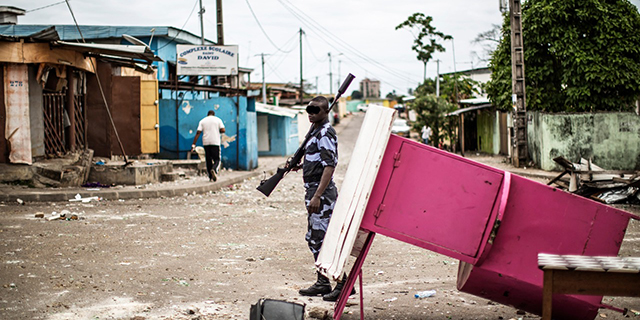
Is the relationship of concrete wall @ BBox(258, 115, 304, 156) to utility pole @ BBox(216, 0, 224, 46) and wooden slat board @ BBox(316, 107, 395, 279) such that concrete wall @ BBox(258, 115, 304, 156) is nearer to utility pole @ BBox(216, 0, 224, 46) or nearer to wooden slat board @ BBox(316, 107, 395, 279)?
utility pole @ BBox(216, 0, 224, 46)

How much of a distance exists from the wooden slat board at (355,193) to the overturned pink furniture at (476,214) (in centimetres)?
11

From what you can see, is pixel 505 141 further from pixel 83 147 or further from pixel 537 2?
pixel 83 147

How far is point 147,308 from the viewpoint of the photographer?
4812 mm

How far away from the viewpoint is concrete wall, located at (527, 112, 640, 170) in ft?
60.6

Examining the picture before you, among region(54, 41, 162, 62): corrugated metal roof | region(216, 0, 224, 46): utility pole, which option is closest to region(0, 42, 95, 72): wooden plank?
region(54, 41, 162, 62): corrugated metal roof

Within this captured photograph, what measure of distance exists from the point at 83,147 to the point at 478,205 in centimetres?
1277

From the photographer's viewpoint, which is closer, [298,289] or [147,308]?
[147,308]

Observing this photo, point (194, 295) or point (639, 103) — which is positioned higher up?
point (639, 103)

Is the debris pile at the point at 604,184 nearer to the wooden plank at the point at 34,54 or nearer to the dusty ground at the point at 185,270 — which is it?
the dusty ground at the point at 185,270

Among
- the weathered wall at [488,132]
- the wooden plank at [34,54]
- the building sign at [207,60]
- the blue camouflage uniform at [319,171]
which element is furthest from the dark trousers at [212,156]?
the weathered wall at [488,132]

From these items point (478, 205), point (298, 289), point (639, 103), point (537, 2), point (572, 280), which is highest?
point (537, 2)

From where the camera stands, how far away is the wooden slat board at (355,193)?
3.80 m

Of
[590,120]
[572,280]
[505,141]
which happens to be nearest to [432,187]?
[572,280]

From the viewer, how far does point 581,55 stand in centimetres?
Result: 1964
